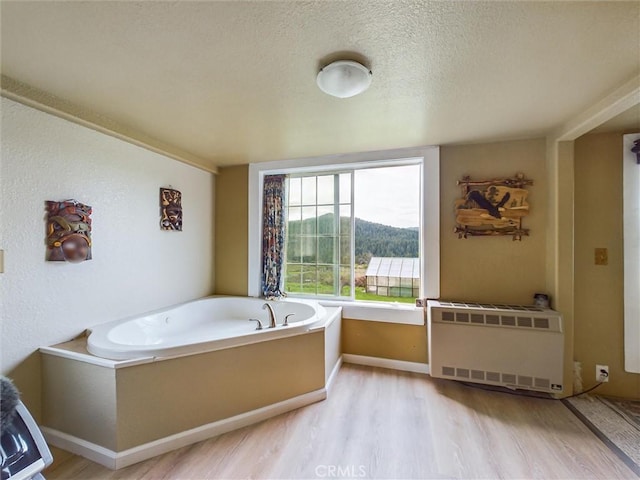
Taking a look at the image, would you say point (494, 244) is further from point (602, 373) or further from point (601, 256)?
point (602, 373)

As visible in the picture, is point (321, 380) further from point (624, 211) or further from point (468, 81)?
point (624, 211)

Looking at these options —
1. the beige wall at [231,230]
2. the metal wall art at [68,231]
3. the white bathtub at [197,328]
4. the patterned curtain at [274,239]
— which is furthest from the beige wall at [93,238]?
the patterned curtain at [274,239]

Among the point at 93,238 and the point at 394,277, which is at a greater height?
the point at 93,238

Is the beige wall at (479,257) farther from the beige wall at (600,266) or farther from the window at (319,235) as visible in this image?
the window at (319,235)

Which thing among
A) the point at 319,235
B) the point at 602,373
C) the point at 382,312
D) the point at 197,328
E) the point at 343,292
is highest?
the point at 319,235

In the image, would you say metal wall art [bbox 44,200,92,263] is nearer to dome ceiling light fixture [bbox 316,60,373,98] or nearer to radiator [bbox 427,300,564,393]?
dome ceiling light fixture [bbox 316,60,373,98]

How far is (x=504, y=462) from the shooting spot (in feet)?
4.71

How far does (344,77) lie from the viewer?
1.32m

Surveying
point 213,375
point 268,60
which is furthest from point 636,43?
point 213,375

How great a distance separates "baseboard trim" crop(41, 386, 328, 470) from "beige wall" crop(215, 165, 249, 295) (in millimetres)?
1515

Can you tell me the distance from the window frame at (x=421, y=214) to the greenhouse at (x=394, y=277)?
0.37 ft

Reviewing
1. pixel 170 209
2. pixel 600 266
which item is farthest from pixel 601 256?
pixel 170 209

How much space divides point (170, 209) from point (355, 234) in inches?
77.2

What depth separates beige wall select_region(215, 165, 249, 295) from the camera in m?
3.09
